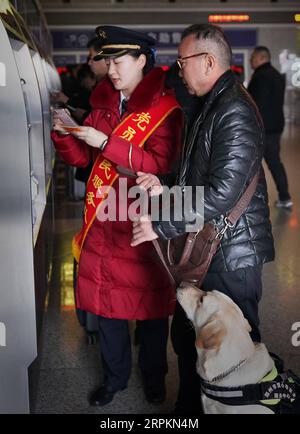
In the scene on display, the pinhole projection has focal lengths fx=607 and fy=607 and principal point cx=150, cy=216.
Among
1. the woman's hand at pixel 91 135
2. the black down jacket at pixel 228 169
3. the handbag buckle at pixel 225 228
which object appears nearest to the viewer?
the black down jacket at pixel 228 169

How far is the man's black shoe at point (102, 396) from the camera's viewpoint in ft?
10.1

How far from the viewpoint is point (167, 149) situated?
283 centimetres

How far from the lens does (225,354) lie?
2088mm

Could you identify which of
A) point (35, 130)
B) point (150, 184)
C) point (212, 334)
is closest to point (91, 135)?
point (150, 184)

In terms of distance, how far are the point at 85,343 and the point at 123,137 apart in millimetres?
1614

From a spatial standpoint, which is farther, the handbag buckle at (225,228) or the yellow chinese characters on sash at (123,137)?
the yellow chinese characters on sash at (123,137)

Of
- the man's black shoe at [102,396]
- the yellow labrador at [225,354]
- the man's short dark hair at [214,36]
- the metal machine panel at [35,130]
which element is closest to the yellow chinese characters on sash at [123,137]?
the metal machine panel at [35,130]

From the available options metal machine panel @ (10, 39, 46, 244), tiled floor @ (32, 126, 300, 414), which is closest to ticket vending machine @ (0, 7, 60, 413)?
tiled floor @ (32, 126, 300, 414)

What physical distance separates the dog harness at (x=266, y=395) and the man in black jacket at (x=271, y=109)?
5.55 metres

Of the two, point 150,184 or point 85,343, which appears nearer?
point 150,184

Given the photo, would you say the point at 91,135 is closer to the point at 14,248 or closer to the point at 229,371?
the point at 14,248

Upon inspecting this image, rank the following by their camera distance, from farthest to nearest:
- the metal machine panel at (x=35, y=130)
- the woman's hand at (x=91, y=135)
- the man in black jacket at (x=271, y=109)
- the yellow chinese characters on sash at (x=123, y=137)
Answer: the man in black jacket at (x=271, y=109)
the metal machine panel at (x=35, y=130)
the yellow chinese characters on sash at (x=123, y=137)
the woman's hand at (x=91, y=135)

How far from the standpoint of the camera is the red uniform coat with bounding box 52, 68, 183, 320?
9.33 feet

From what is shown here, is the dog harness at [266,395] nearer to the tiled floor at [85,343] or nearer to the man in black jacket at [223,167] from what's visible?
the man in black jacket at [223,167]
